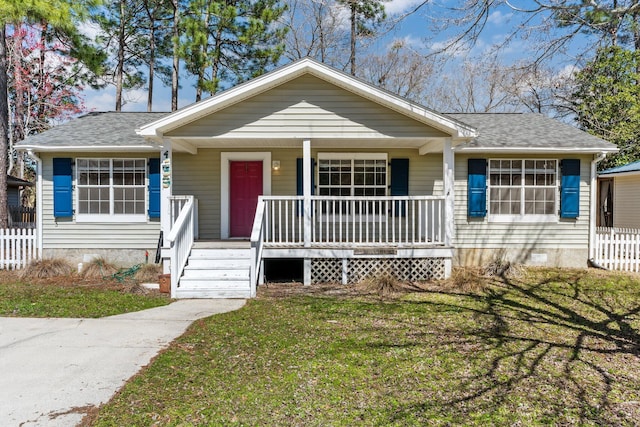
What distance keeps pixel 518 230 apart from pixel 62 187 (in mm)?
11025

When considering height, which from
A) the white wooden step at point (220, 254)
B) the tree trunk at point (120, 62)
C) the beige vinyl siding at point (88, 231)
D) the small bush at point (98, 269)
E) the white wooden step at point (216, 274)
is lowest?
the small bush at point (98, 269)

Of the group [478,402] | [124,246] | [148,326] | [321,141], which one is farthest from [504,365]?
[124,246]

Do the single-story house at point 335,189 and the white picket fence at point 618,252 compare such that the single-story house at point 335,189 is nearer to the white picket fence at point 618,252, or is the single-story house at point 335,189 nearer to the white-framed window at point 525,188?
the white-framed window at point 525,188

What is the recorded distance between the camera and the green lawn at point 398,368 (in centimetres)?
320

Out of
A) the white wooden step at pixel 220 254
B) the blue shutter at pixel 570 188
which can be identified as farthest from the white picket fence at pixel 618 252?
the white wooden step at pixel 220 254

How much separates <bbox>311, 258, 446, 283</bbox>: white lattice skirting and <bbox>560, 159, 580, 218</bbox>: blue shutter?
3.65 meters

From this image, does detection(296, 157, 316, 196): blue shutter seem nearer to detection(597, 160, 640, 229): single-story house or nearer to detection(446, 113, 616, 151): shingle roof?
detection(446, 113, 616, 151): shingle roof

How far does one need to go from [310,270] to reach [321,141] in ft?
9.43

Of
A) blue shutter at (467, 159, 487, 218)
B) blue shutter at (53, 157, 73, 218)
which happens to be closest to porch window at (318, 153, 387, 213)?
blue shutter at (467, 159, 487, 218)

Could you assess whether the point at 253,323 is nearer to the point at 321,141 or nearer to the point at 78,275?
the point at 321,141

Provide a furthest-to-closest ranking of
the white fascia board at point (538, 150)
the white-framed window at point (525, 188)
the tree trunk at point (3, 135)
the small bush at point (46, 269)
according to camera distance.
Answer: the tree trunk at point (3, 135) → the white-framed window at point (525, 188) → the white fascia board at point (538, 150) → the small bush at point (46, 269)

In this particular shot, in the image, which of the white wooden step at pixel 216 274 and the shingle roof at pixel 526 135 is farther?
the shingle roof at pixel 526 135

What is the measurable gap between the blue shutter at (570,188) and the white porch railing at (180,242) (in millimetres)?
8636

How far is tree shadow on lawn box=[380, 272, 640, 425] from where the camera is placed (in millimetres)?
3254
